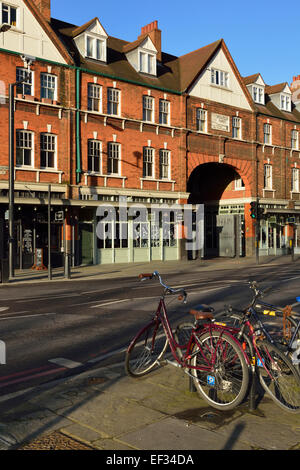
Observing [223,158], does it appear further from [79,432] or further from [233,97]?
[79,432]

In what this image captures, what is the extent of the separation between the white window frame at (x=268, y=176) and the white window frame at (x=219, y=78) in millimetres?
7447

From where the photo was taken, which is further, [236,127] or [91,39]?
[236,127]

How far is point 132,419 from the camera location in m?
4.53

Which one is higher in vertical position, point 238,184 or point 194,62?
point 194,62

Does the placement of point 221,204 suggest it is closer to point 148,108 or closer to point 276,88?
point 276,88

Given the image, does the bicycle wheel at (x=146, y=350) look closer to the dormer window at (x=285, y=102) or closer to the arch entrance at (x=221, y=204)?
the arch entrance at (x=221, y=204)

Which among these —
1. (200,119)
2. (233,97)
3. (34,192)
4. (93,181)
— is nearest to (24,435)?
(34,192)

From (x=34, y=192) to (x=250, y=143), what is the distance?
18.5 m

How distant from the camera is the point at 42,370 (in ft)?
20.7

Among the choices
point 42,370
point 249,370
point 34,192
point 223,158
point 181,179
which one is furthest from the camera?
point 223,158

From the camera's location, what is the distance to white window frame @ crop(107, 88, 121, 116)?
1070 inches

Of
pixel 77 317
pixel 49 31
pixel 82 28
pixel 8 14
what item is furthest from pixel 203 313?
pixel 82 28

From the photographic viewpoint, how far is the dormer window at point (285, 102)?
39.6 m

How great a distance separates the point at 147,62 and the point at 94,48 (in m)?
4.19
